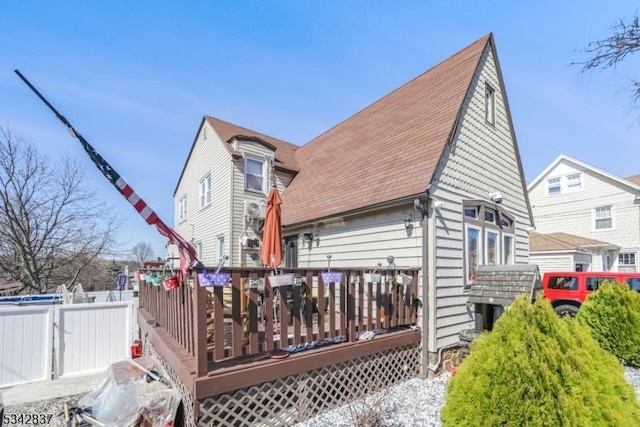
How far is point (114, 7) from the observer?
7.59 metres

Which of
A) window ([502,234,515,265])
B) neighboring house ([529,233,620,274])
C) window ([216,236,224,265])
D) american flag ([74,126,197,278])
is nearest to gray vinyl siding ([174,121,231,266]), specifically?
window ([216,236,224,265])

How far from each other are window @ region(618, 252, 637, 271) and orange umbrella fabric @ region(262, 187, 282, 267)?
71.3 feet

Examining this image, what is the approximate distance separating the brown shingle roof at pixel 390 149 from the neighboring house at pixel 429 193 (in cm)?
3

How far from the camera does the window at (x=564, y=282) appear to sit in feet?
36.2

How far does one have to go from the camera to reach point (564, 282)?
11297 mm

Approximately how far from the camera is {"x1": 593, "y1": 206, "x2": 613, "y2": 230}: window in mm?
19406

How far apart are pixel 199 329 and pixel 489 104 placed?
8.29 meters

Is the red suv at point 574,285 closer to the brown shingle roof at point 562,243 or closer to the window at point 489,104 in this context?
the window at point 489,104

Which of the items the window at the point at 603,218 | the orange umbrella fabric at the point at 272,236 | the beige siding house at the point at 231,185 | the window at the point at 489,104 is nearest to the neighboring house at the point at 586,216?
the window at the point at 603,218

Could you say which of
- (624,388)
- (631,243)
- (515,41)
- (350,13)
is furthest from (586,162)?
(624,388)

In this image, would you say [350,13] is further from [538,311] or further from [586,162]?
[586,162]

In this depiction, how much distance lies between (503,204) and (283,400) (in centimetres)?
696

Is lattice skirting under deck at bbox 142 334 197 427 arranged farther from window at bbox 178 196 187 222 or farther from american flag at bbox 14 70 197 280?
window at bbox 178 196 187 222

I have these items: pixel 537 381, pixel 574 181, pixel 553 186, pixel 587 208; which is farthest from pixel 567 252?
pixel 537 381
